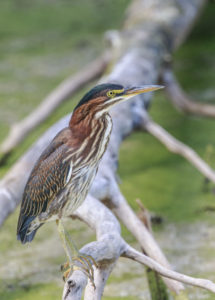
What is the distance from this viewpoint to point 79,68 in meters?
4.95

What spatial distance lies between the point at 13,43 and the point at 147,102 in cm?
233

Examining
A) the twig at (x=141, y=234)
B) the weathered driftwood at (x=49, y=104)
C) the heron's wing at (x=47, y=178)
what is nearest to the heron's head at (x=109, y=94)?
the heron's wing at (x=47, y=178)

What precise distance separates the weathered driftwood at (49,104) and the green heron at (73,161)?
5.86ft

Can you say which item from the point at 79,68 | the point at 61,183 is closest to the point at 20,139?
the point at 79,68

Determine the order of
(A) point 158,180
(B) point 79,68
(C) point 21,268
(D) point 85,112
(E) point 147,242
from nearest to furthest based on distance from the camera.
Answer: (D) point 85,112 < (E) point 147,242 < (C) point 21,268 < (A) point 158,180 < (B) point 79,68

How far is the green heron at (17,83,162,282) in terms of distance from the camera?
1618 mm

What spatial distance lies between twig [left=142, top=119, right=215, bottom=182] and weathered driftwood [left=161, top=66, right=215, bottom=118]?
0.74 m

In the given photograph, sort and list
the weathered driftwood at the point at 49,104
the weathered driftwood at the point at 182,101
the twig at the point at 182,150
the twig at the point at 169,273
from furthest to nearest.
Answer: the weathered driftwood at the point at 182,101 < the weathered driftwood at the point at 49,104 < the twig at the point at 182,150 < the twig at the point at 169,273

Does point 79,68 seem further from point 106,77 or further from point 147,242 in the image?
point 147,242

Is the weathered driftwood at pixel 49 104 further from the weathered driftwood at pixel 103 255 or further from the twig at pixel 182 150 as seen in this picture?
the weathered driftwood at pixel 103 255

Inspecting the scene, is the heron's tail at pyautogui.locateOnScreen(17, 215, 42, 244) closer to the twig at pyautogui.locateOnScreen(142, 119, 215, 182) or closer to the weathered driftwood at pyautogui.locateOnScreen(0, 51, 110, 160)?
the twig at pyautogui.locateOnScreen(142, 119, 215, 182)

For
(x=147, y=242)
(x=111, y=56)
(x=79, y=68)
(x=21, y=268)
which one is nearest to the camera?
(x=147, y=242)

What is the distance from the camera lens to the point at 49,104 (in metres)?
3.83

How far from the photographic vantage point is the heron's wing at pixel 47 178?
1697 millimetres
